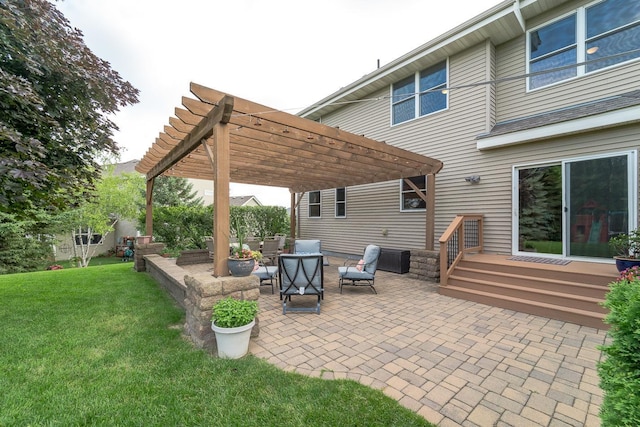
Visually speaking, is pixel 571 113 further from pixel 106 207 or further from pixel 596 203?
pixel 106 207

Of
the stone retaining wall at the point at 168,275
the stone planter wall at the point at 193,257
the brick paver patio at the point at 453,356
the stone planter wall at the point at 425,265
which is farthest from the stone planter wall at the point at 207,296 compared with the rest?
the stone planter wall at the point at 193,257

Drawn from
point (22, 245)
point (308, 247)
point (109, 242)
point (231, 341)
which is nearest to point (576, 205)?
point (308, 247)

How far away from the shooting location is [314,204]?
11.8 meters

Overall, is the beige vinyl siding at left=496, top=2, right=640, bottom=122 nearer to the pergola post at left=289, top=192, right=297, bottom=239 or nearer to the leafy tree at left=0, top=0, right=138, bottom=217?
the pergola post at left=289, top=192, right=297, bottom=239

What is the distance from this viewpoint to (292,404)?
213cm

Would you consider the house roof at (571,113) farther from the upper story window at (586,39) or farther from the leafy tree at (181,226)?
the leafy tree at (181,226)

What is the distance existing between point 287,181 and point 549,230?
23.9ft

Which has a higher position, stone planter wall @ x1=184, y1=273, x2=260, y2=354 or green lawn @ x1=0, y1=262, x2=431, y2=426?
stone planter wall @ x1=184, y1=273, x2=260, y2=354

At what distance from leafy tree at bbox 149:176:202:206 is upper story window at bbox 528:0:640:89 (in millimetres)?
20574

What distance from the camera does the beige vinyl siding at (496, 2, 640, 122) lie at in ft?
16.7

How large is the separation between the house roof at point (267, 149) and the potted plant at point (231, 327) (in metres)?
1.77

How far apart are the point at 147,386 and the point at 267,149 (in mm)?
3926

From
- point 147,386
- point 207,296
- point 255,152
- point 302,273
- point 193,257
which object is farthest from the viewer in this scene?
point 193,257

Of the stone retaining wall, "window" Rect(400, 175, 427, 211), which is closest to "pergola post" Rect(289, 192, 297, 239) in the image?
"window" Rect(400, 175, 427, 211)
